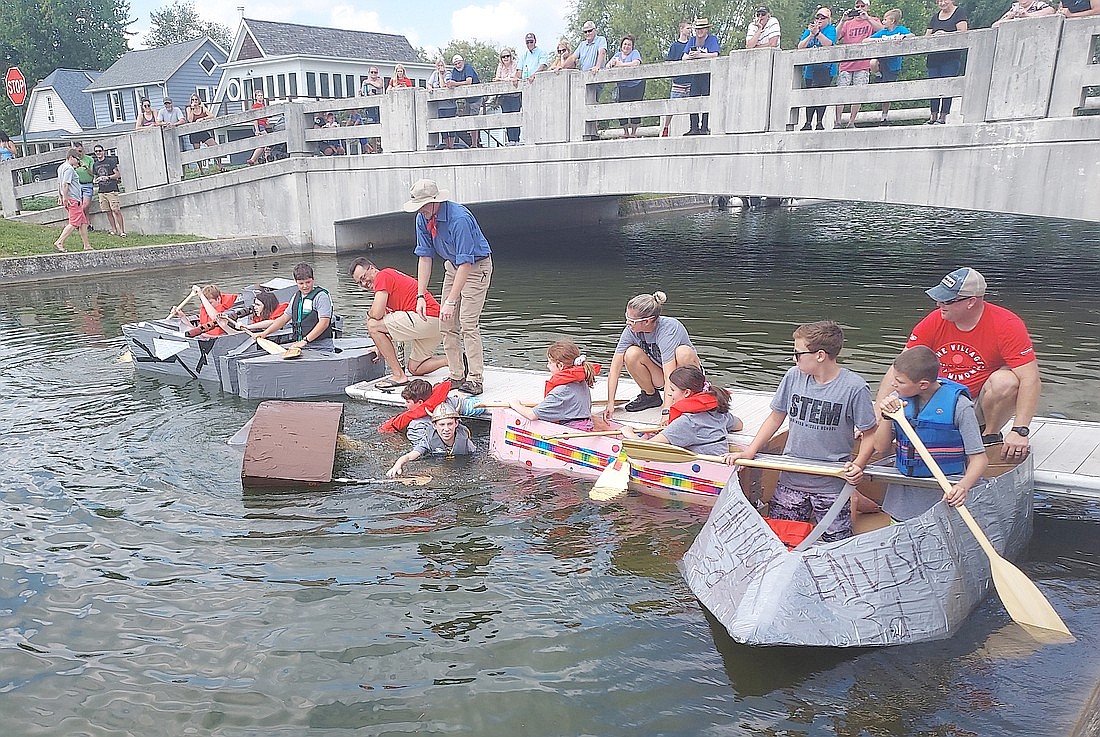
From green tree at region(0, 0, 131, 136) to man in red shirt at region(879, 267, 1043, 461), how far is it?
5229 centimetres

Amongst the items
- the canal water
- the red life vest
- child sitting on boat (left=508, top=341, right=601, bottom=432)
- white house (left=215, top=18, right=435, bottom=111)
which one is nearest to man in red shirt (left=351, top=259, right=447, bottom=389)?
the canal water

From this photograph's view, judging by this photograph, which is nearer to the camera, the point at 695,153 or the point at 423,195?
the point at 423,195

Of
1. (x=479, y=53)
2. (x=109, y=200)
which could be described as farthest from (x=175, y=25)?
(x=109, y=200)

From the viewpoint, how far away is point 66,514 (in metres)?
6.33

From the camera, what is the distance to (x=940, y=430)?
187 inches

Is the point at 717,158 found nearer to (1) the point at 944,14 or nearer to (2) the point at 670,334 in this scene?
(1) the point at 944,14

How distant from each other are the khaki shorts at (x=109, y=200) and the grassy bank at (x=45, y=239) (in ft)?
2.31

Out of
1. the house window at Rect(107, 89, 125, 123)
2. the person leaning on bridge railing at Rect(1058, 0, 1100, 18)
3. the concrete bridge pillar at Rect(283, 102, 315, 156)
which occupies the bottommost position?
the concrete bridge pillar at Rect(283, 102, 315, 156)

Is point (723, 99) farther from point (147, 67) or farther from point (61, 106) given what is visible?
point (61, 106)

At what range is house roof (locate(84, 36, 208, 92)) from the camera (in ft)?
149

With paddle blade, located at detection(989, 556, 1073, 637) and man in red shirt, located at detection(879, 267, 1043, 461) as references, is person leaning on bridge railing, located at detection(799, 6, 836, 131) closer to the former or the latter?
man in red shirt, located at detection(879, 267, 1043, 461)

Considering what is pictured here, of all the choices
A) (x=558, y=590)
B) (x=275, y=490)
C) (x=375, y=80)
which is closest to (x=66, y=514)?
(x=275, y=490)

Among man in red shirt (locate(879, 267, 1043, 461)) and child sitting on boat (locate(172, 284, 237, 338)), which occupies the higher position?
man in red shirt (locate(879, 267, 1043, 461))

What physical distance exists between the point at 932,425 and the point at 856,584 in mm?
1118
